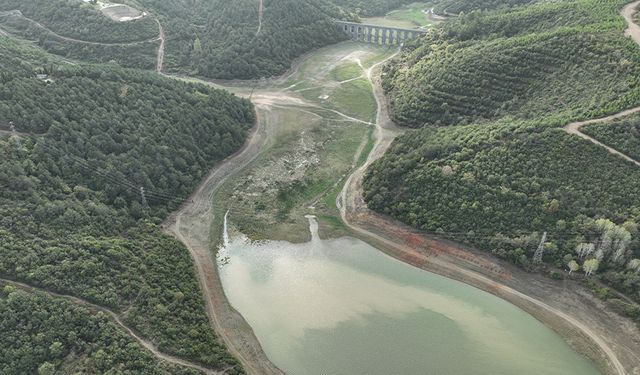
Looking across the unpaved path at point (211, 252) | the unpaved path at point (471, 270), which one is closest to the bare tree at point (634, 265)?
the unpaved path at point (471, 270)

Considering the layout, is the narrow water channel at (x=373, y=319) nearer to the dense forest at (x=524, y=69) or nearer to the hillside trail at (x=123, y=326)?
the hillside trail at (x=123, y=326)

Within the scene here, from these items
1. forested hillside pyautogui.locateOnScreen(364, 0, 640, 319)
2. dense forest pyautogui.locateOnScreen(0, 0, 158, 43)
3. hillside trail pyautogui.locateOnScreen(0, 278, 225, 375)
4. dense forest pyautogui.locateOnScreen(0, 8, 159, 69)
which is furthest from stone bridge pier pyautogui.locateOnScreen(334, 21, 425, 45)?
hillside trail pyautogui.locateOnScreen(0, 278, 225, 375)

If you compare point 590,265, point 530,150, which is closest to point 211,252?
point 530,150

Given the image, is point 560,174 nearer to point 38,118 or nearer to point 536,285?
point 536,285

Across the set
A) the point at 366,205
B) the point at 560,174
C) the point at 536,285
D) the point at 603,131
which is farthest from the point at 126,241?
the point at 603,131

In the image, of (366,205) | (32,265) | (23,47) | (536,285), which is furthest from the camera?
(23,47)

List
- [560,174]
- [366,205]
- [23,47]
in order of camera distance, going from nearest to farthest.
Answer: [560,174], [366,205], [23,47]
